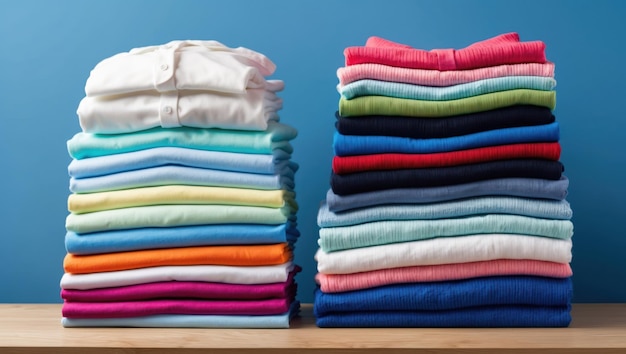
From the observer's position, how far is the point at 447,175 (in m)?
1.30

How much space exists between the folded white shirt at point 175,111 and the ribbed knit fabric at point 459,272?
0.30m

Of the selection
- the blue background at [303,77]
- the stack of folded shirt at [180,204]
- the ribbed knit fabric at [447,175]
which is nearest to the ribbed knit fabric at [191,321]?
the stack of folded shirt at [180,204]

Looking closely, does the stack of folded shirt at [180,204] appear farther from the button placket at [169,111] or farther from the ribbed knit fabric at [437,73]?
the ribbed knit fabric at [437,73]

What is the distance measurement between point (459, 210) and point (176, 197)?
1.49 feet

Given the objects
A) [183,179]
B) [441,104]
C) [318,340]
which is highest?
[441,104]

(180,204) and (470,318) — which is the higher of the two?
(180,204)

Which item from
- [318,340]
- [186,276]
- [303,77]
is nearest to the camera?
[318,340]

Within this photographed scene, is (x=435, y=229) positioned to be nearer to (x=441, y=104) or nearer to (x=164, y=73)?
(x=441, y=104)

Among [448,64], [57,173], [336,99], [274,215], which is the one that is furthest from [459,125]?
[57,173]

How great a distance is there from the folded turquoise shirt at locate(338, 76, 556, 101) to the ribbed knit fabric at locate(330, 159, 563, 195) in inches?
4.5

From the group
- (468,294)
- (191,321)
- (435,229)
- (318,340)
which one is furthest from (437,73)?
(191,321)

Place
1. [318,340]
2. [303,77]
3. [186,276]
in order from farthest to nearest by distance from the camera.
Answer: [303,77]
[186,276]
[318,340]

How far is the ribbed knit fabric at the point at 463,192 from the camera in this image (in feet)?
4.27

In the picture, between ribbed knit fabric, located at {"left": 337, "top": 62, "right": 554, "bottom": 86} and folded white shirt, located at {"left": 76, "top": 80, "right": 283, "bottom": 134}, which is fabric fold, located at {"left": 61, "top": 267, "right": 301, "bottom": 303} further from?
ribbed knit fabric, located at {"left": 337, "top": 62, "right": 554, "bottom": 86}
